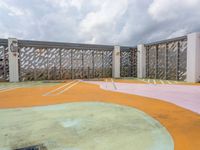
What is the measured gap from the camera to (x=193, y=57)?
938 centimetres

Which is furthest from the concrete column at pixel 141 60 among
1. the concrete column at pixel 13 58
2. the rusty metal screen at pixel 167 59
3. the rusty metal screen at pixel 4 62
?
the rusty metal screen at pixel 4 62

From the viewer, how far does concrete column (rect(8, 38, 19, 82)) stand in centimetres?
1048

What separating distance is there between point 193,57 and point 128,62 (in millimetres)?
6020

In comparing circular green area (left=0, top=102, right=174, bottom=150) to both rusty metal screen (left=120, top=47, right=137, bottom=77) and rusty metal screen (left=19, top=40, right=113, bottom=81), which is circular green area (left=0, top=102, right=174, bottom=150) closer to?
rusty metal screen (left=19, top=40, right=113, bottom=81)

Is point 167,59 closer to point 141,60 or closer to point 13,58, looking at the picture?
point 141,60

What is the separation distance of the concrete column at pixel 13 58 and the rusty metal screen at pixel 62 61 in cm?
46

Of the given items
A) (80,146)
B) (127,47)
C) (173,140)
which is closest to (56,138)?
(80,146)

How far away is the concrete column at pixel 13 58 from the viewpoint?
1048cm

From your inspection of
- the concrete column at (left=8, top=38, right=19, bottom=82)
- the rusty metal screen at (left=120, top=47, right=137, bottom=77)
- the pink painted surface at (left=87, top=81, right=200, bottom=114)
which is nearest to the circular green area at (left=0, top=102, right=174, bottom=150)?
the pink painted surface at (left=87, top=81, right=200, bottom=114)

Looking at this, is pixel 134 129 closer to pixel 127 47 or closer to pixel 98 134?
pixel 98 134

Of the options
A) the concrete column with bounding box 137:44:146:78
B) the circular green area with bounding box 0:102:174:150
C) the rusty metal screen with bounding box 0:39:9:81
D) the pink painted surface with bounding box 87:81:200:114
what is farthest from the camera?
the concrete column with bounding box 137:44:146:78

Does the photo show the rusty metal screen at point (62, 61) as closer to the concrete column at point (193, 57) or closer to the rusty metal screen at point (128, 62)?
the rusty metal screen at point (128, 62)

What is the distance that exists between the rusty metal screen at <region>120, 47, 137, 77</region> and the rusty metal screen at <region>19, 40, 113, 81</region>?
1.11m

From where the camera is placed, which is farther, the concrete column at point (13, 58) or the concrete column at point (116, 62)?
the concrete column at point (116, 62)
